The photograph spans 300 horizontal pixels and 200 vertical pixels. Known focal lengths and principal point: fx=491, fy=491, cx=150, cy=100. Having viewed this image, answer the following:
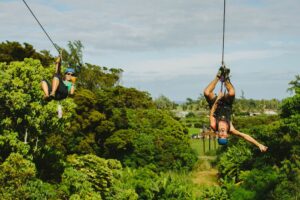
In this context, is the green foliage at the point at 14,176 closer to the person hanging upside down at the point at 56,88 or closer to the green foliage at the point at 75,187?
the green foliage at the point at 75,187

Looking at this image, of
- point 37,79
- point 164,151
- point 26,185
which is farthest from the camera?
point 164,151

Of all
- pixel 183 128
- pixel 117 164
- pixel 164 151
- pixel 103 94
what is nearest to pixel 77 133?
pixel 103 94

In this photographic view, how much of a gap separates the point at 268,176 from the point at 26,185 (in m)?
15.8

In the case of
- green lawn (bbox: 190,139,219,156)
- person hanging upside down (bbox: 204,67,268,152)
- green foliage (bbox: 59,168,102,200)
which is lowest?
green foliage (bbox: 59,168,102,200)

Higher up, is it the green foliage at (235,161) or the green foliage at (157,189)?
the green foliage at (235,161)

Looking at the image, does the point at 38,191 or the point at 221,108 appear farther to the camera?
the point at 38,191

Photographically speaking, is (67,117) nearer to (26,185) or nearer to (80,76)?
(26,185)

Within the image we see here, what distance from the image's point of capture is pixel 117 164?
103ft

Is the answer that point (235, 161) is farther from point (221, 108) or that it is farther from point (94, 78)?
point (221, 108)

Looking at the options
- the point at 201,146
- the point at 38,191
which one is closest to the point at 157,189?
the point at 38,191

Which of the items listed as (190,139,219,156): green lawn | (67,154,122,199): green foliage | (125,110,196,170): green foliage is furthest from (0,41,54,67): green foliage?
(190,139,219,156): green lawn

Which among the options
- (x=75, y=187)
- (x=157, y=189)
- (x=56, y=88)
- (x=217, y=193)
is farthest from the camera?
(x=217, y=193)

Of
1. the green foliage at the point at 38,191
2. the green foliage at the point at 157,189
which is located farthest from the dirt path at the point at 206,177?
the green foliage at the point at 38,191

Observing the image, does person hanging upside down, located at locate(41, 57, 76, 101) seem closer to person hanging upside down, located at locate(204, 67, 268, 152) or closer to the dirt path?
person hanging upside down, located at locate(204, 67, 268, 152)
